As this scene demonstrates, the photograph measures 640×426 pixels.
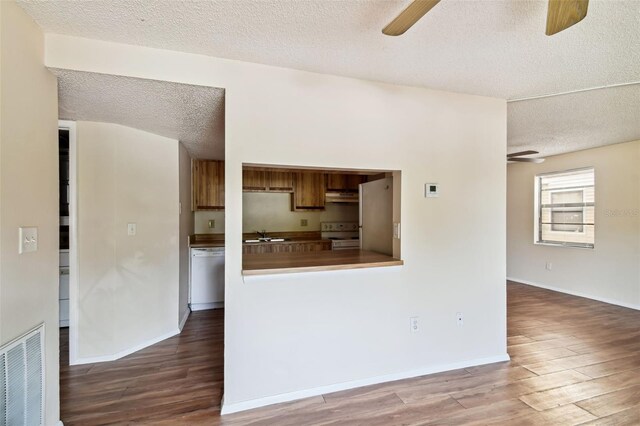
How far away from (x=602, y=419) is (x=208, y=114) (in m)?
3.46

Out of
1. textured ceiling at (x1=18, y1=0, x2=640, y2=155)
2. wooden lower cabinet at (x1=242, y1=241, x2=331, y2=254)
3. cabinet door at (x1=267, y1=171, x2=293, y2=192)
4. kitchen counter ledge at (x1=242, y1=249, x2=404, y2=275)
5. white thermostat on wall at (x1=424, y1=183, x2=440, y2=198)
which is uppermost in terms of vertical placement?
textured ceiling at (x1=18, y1=0, x2=640, y2=155)

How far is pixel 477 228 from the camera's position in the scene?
8.64ft

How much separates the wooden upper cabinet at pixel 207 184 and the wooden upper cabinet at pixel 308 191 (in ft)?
3.89

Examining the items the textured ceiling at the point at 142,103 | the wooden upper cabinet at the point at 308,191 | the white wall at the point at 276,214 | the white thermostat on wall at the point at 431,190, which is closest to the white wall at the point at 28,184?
the textured ceiling at the point at 142,103

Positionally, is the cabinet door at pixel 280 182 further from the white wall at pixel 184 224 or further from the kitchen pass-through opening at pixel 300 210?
the white wall at pixel 184 224

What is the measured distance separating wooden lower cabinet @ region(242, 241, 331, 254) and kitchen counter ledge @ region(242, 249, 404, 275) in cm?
170

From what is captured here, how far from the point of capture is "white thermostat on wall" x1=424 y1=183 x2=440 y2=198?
249 centimetres

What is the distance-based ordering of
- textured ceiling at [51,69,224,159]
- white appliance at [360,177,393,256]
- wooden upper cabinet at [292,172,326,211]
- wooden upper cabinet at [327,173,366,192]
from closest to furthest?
textured ceiling at [51,69,224,159] < white appliance at [360,177,393,256] < wooden upper cabinet at [292,172,326,211] < wooden upper cabinet at [327,173,366,192]

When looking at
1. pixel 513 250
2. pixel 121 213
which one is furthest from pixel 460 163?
pixel 513 250

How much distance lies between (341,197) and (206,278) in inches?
96.8

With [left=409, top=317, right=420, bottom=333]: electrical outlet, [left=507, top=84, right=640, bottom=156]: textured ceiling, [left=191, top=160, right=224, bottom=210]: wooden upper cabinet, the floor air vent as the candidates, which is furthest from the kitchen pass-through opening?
the floor air vent

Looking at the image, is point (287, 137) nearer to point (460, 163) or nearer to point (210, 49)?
A: point (210, 49)

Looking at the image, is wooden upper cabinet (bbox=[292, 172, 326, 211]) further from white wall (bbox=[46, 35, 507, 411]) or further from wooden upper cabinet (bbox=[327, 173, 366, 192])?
white wall (bbox=[46, 35, 507, 411])

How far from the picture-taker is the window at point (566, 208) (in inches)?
183
